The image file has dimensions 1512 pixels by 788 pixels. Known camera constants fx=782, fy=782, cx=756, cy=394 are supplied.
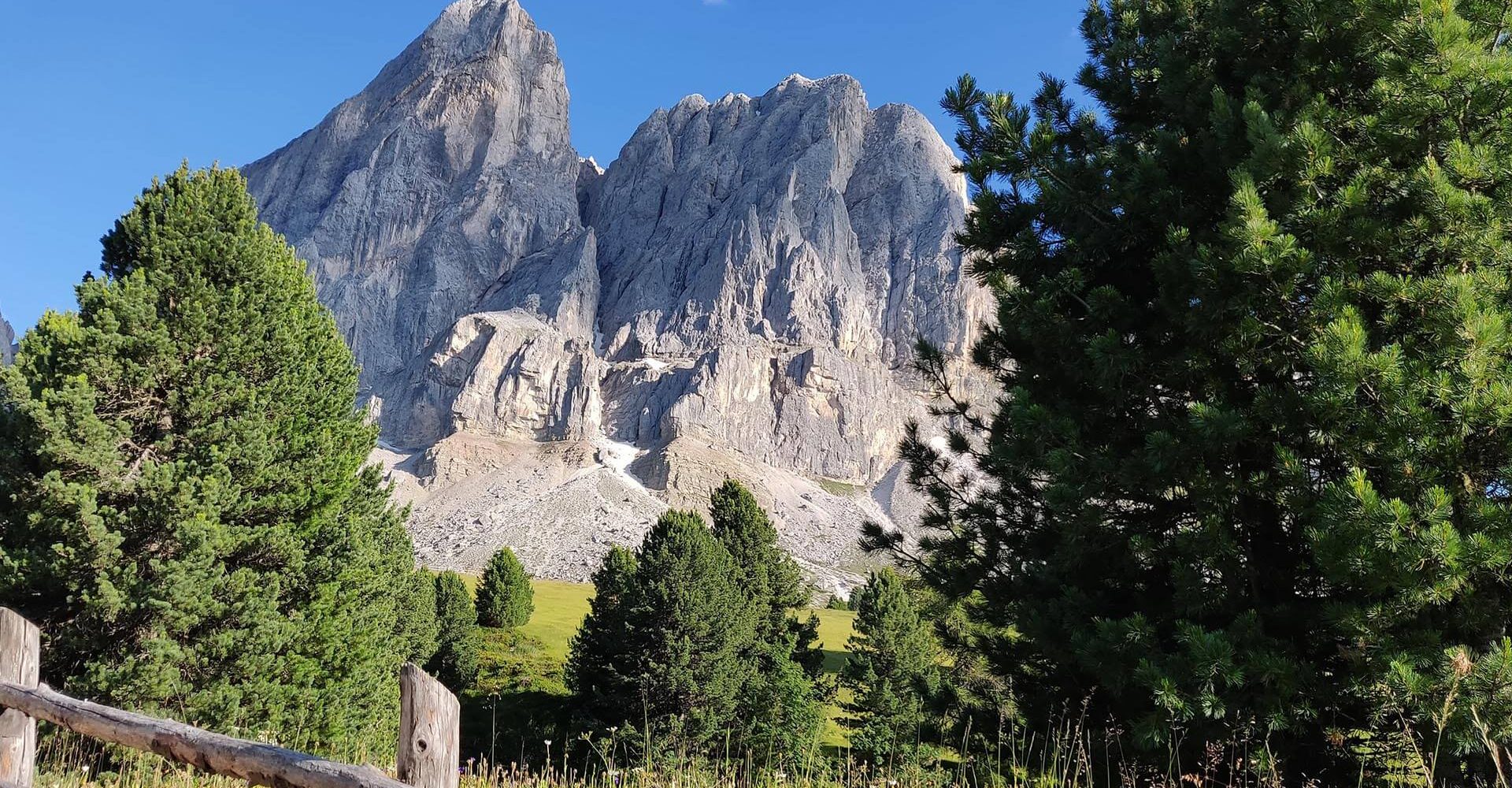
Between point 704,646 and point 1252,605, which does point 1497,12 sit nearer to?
point 1252,605

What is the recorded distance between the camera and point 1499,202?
183 inches

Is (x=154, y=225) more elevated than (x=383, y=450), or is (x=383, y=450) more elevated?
(x=383, y=450)

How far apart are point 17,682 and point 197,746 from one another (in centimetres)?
281

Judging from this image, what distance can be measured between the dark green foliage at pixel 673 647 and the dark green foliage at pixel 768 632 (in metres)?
1.04

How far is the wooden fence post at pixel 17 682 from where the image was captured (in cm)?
531

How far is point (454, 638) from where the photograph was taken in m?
35.8

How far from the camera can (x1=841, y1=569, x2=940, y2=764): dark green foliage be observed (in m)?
26.9

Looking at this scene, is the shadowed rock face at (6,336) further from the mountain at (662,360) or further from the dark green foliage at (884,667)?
the dark green foliage at (884,667)

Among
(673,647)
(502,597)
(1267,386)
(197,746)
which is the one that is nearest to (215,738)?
(197,746)

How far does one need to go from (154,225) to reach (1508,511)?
16.3m

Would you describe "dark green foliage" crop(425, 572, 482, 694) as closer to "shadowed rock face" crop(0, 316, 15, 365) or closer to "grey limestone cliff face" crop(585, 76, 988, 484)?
"shadowed rock face" crop(0, 316, 15, 365)

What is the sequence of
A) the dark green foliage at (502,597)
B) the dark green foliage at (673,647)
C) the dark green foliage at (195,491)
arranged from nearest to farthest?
the dark green foliage at (195,491) → the dark green foliage at (673,647) → the dark green foliage at (502,597)

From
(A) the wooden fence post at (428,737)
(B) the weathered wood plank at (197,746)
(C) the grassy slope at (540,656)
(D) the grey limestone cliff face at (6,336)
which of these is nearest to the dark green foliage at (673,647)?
(C) the grassy slope at (540,656)

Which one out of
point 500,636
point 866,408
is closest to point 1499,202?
point 500,636
